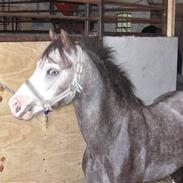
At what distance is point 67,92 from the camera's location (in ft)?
7.25

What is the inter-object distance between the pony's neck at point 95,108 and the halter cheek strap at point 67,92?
35 millimetres

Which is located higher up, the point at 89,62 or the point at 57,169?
the point at 89,62

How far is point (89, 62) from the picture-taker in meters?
2.29

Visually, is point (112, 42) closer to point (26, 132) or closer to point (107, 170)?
point (26, 132)

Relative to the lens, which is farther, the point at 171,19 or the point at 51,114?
the point at 171,19

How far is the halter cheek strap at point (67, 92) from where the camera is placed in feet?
7.11

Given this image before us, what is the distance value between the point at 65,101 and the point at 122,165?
0.48 m

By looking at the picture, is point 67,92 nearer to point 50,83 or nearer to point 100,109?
point 50,83

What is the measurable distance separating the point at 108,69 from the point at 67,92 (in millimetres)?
306

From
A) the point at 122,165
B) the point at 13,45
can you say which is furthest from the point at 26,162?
the point at 122,165

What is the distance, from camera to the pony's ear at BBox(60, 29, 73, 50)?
2.15 meters

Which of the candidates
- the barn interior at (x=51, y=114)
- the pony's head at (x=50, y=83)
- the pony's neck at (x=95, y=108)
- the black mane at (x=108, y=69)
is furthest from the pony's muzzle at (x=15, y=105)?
the barn interior at (x=51, y=114)

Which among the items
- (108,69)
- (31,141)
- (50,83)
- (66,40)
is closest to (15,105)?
(50,83)

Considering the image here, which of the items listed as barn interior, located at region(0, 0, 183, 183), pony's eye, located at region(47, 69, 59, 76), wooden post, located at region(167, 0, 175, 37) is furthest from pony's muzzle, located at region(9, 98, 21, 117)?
wooden post, located at region(167, 0, 175, 37)
